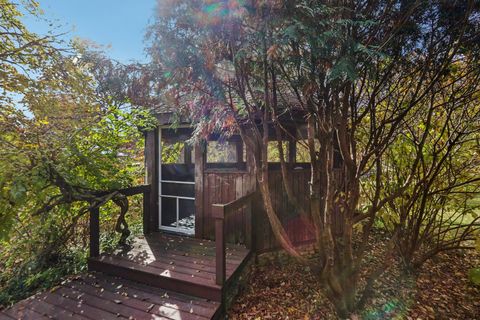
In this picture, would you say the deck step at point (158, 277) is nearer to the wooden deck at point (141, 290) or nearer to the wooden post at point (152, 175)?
the wooden deck at point (141, 290)

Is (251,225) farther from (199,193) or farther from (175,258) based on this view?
(175,258)

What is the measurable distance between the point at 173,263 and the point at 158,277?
1.14ft

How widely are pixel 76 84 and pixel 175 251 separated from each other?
151 inches

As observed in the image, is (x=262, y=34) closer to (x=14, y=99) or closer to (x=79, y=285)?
(x=79, y=285)

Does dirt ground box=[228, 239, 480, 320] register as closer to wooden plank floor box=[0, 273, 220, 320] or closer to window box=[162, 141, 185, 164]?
wooden plank floor box=[0, 273, 220, 320]

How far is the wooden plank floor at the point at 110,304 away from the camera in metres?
2.45

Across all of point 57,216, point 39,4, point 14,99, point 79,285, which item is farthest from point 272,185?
point 39,4

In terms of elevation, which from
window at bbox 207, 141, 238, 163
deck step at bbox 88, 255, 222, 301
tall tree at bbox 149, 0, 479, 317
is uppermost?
tall tree at bbox 149, 0, 479, 317

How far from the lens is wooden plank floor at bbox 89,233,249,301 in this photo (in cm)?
280

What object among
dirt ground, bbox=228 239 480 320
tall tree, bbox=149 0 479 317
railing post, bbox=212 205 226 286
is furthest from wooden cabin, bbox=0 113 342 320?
tall tree, bbox=149 0 479 317

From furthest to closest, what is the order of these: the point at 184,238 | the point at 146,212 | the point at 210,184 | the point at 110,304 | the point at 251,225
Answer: the point at 146,212
the point at 184,238
the point at 210,184
the point at 251,225
the point at 110,304

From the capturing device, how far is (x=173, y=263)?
10.8ft

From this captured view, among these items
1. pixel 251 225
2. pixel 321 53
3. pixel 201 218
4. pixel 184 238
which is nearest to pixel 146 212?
pixel 184 238

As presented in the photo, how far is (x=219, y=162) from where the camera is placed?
14.4 ft
